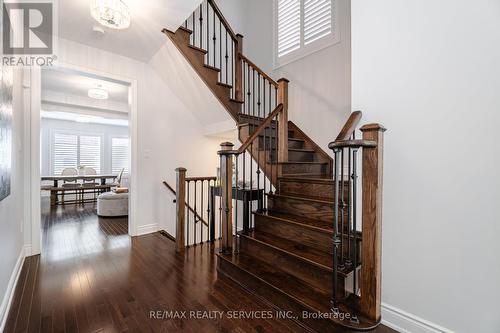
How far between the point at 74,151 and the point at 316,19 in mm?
8173

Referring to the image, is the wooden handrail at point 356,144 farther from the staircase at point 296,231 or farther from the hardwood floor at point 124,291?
the hardwood floor at point 124,291

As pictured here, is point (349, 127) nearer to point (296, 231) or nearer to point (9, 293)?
point (296, 231)

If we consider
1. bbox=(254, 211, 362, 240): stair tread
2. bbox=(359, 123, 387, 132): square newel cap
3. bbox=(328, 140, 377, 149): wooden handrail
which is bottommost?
bbox=(254, 211, 362, 240): stair tread

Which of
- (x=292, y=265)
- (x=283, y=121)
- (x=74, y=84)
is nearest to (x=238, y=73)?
(x=283, y=121)

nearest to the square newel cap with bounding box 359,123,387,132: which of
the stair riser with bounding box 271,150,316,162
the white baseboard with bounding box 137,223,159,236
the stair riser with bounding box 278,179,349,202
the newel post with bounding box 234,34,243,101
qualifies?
the stair riser with bounding box 278,179,349,202

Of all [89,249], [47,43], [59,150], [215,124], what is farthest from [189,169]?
[59,150]

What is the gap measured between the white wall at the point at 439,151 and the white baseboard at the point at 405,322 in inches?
0.9

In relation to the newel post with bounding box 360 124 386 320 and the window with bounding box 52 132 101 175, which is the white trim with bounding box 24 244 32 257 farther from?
the window with bounding box 52 132 101 175

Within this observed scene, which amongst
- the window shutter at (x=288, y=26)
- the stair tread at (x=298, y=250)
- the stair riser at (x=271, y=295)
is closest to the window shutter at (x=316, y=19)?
the window shutter at (x=288, y=26)

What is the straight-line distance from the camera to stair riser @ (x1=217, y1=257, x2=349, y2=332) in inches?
59.1

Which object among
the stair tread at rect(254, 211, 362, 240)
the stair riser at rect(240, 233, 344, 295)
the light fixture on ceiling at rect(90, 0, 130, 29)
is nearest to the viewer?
the stair riser at rect(240, 233, 344, 295)

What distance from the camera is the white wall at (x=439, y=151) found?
1224mm

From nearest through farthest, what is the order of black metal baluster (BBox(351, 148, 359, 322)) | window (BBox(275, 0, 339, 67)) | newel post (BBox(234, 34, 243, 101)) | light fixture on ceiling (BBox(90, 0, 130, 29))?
1. black metal baluster (BBox(351, 148, 359, 322))
2. light fixture on ceiling (BBox(90, 0, 130, 29))
3. newel post (BBox(234, 34, 243, 101))
4. window (BBox(275, 0, 339, 67))

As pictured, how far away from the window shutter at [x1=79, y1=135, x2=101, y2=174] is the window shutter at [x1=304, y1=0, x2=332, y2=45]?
304 inches
